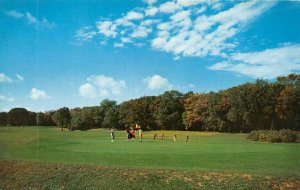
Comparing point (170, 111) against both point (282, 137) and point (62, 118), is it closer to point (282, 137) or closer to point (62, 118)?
point (62, 118)

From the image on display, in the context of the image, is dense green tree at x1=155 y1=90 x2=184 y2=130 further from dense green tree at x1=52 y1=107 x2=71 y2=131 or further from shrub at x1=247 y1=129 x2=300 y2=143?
shrub at x1=247 y1=129 x2=300 y2=143

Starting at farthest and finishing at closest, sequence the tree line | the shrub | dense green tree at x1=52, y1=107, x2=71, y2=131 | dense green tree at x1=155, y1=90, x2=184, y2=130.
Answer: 1. dense green tree at x1=155, y1=90, x2=184, y2=130
2. dense green tree at x1=52, y1=107, x2=71, y2=131
3. the tree line
4. the shrub

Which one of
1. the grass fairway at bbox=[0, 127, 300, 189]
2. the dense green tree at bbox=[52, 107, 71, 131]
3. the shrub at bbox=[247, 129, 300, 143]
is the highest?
the dense green tree at bbox=[52, 107, 71, 131]

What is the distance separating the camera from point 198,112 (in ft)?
239

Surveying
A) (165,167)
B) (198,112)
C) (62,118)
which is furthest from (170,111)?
(165,167)

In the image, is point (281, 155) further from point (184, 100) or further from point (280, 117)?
point (184, 100)

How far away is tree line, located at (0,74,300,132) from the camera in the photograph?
52.7 metres

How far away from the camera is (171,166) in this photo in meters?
21.8

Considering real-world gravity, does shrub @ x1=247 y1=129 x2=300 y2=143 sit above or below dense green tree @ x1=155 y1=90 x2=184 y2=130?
below

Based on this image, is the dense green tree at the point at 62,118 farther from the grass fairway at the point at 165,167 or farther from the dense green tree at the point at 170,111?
the grass fairway at the point at 165,167

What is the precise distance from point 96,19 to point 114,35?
2.59 meters

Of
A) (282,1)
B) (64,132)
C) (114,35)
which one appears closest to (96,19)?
(114,35)

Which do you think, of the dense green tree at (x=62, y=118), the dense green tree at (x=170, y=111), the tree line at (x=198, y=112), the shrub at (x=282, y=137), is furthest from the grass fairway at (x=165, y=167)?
the dense green tree at (x=170, y=111)

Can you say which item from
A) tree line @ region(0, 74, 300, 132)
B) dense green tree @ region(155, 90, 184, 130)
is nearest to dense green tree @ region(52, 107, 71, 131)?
tree line @ region(0, 74, 300, 132)
